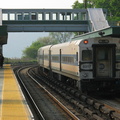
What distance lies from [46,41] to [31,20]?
12433cm

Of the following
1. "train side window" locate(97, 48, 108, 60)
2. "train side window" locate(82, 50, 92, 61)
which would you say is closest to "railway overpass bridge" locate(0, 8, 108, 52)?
"train side window" locate(97, 48, 108, 60)

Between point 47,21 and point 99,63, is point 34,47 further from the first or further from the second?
point 99,63

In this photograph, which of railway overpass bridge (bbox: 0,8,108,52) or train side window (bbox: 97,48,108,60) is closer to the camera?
train side window (bbox: 97,48,108,60)

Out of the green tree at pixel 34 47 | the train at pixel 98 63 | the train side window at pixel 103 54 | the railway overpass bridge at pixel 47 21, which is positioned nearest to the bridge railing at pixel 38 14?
the railway overpass bridge at pixel 47 21

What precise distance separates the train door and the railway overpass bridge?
3641 centimetres

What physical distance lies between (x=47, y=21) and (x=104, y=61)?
37.9 m

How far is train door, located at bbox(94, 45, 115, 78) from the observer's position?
59.4 ft

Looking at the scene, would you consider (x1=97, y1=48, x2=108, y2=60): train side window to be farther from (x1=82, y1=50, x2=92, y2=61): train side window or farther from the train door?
(x1=82, y1=50, x2=92, y2=61): train side window

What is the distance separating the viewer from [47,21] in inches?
2185

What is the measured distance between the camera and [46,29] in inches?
2190

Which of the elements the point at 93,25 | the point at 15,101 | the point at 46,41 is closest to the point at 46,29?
the point at 93,25

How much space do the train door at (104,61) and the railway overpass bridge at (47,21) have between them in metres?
36.4

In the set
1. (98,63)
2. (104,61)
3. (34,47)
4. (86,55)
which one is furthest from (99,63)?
(34,47)

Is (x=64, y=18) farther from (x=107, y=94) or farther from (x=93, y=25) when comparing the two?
(x=107, y=94)
